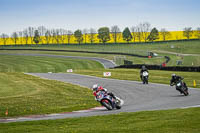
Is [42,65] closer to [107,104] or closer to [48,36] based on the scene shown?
[107,104]

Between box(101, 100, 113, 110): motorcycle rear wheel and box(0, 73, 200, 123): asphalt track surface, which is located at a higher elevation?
box(101, 100, 113, 110): motorcycle rear wheel

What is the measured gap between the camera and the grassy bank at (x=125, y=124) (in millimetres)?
10531

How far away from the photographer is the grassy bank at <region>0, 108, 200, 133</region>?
1053cm

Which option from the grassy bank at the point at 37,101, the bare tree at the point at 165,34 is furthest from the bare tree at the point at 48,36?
the grassy bank at the point at 37,101

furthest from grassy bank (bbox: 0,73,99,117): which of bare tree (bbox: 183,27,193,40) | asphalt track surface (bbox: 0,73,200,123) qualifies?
bare tree (bbox: 183,27,193,40)

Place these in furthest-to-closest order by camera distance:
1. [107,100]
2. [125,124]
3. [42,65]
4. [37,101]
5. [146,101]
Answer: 1. [42,65]
2. [37,101]
3. [146,101]
4. [107,100]
5. [125,124]

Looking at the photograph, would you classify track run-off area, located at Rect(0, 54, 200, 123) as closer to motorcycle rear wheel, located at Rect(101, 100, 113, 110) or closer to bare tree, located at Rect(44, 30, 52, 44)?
motorcycle rear wheel, located at Rect(101, 100, 113, 110)

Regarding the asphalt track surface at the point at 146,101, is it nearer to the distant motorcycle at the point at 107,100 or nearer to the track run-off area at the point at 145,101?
the track run-off area at the point at 145,101

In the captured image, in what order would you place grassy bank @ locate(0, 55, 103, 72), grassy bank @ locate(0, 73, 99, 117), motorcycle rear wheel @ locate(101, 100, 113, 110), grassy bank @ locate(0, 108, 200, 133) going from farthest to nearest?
grassy bank @ locate(0, 55, 103, 72)
grassy bank @ locate(0, 73, 99, 117)
motorcycle rear wheel @ locate(101, 100, 113, 110)
grassy bank @ locate(0, 108, 200, 133)

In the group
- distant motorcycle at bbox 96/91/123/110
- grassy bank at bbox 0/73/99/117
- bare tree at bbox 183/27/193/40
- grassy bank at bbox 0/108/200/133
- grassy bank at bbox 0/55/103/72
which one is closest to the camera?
grassy bank at bbox 0/108/200/133

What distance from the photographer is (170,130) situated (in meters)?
10.1

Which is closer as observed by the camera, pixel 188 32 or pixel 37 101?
pixel 37 101

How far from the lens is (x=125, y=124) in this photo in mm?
11820

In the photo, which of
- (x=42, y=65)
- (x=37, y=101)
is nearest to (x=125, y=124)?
(x=37, y=101)
